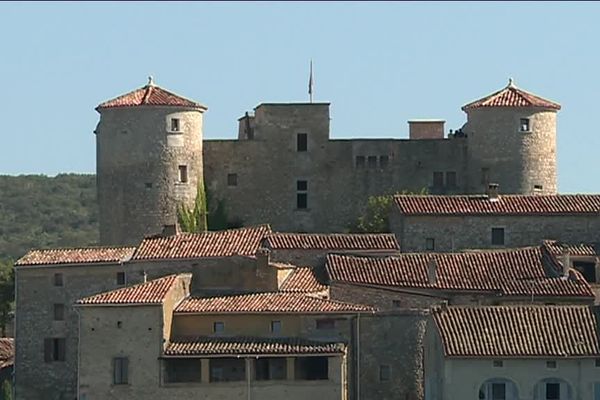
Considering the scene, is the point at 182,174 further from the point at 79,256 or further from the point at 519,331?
the point at 519,331

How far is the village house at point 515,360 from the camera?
223ft

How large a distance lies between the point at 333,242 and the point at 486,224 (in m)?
6.37

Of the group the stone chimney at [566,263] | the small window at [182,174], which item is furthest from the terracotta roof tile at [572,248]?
the small window at [182,174]

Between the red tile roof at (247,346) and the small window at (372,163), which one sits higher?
the small window at (372,163)

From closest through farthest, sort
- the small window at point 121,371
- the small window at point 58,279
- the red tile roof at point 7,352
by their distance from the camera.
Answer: the small window at point 121,371 → the small window at point 58,279 → the red tile roof at point 7,352

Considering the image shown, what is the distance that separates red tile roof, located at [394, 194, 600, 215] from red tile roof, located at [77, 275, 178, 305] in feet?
39.5

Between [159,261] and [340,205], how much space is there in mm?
13325

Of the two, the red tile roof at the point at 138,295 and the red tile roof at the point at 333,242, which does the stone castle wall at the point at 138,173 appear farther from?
the red tile roof at the point at 138,295

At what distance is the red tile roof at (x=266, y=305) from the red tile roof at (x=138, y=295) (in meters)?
0.88

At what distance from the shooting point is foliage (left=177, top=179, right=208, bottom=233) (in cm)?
8444

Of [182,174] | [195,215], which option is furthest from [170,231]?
[182,174]

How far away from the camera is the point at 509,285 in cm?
7412

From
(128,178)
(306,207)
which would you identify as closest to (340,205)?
(306,207)

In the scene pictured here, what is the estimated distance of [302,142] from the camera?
88.1 meters
